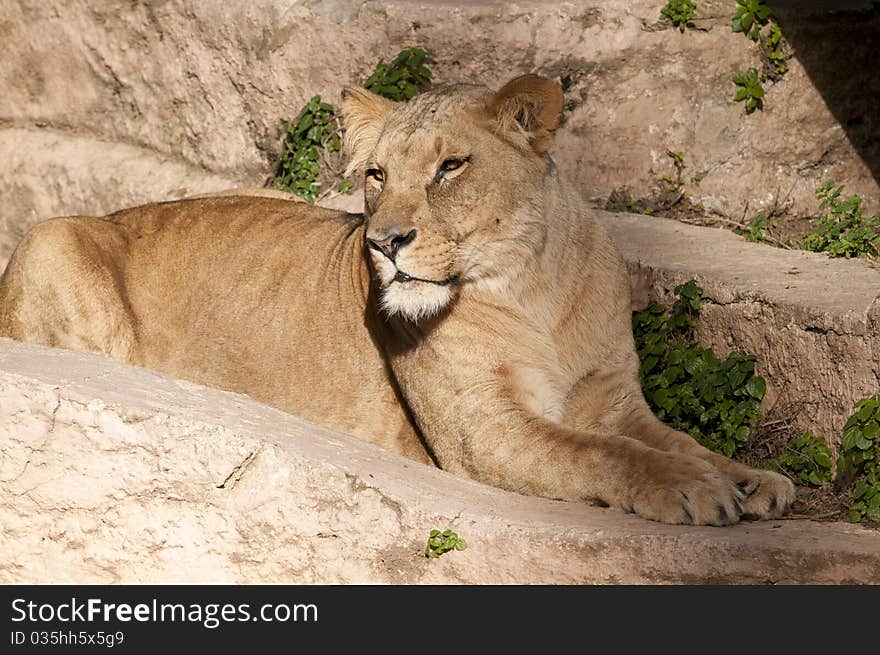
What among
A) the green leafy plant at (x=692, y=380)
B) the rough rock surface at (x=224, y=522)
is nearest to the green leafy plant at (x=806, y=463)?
the green leafy plant at (x=692, y=380)

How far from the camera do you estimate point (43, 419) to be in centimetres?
419

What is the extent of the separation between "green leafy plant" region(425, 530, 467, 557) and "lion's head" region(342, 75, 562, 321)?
0.96 m

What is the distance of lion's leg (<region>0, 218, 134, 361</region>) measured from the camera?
622 cm

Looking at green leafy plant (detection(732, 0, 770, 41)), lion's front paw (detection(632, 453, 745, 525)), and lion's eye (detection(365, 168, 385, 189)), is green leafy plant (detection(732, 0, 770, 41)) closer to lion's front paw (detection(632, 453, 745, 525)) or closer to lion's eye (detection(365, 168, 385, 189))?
lion's eye (detection(365, 168, 385, 189))

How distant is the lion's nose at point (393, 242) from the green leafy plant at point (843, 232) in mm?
2532

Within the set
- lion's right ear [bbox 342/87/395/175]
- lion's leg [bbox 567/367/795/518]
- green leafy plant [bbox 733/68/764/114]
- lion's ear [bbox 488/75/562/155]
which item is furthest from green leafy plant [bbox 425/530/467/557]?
green leafy plant [bbox 733/68/764/114]

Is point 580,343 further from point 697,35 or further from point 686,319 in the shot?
point 697,35

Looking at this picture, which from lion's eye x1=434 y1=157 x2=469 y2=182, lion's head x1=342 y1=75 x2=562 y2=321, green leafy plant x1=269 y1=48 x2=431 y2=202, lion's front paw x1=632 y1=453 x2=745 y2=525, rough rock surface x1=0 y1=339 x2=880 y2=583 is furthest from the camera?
green leafy plant x1=269 y1=48 x2=431 y2=202

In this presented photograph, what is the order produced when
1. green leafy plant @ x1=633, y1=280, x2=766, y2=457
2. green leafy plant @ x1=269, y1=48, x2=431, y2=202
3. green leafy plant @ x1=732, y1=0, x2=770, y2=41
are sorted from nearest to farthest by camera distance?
green leafy plant @ x1=633, y1=280, x2=766, y2=457 < green leafy plant @ x1=732, y1=0, x2=770, y2=41 < green leafy plant @ x1=269, y1=48, x2=431, y2=202

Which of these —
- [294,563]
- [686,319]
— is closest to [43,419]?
[294,563]

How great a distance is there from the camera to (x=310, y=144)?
852 cm

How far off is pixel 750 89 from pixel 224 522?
4.60 metres

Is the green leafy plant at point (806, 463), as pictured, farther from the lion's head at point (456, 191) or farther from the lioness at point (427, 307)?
the lion's head at point (456, 191)
